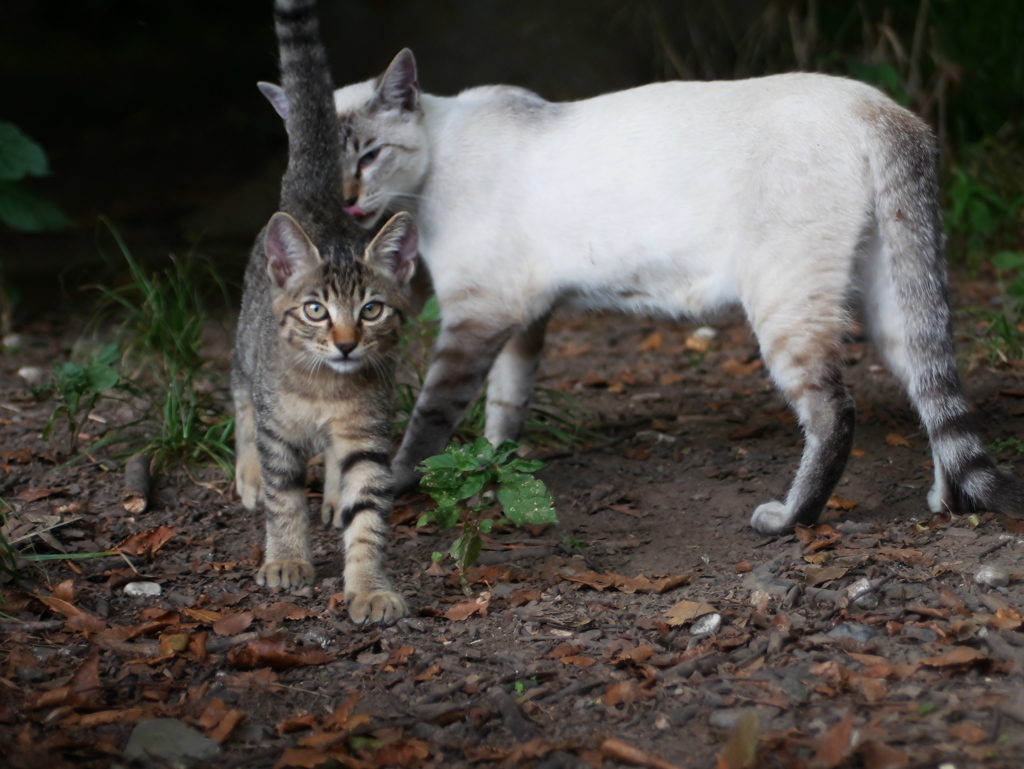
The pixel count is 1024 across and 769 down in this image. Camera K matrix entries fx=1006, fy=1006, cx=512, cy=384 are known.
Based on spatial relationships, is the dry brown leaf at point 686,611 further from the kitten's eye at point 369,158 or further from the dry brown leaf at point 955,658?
the kitten's eye at point 369,158

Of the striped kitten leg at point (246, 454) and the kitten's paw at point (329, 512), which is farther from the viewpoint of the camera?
the striped kitten leg at point (246, 454)

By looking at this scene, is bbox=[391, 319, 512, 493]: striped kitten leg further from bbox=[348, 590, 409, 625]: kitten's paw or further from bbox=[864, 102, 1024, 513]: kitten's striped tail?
bbox=[864, 102, 1024, 513]: kitten's striped tail

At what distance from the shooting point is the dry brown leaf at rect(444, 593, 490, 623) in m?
3.10

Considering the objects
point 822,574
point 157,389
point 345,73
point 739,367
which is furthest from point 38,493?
point 345,73

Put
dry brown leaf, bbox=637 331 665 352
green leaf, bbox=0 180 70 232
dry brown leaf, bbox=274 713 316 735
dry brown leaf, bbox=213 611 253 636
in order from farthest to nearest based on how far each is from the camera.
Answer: dry brown leaf, bbox=637 331 665 352, green leaf, bbox=0 180 70 232, dry brown leaf, bbox=213 611 253 636, dry brown leaf, bbox=274 713 316 735

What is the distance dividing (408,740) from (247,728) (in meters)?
0.43

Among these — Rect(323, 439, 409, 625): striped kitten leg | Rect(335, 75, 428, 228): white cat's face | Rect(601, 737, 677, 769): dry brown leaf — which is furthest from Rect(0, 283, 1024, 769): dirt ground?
Rect(335, 75, 428, 228): white cat's face

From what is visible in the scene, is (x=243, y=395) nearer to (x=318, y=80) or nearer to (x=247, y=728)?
(x=318, y=80)

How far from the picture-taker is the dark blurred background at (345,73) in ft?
25.9

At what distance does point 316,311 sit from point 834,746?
6.70 ft

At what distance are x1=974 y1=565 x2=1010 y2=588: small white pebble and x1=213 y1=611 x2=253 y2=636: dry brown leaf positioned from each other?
221cm

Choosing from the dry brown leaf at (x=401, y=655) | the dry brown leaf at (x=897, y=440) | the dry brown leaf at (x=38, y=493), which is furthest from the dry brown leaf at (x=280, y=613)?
the dry brown leaf at (x=897, y=440)

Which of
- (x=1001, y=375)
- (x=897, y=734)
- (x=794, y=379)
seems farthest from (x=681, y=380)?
(x=897, y=734)

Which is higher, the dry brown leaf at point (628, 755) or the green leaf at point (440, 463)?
the green leaf at point (440, 463)
